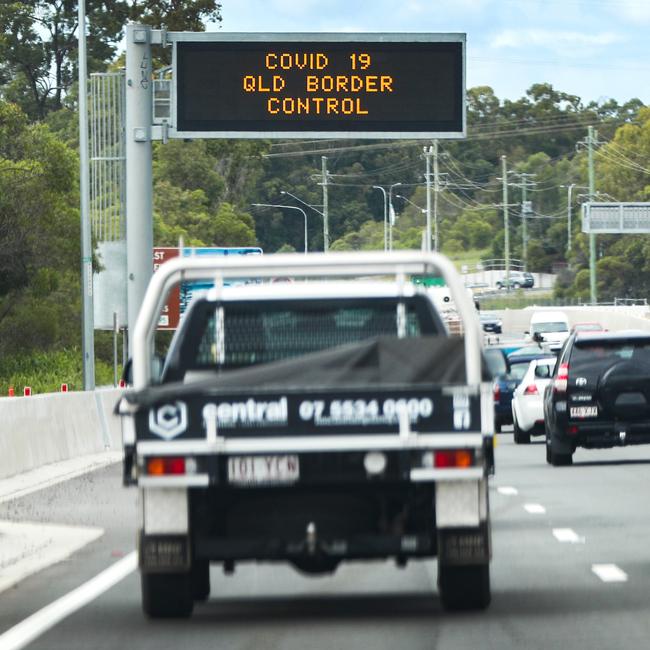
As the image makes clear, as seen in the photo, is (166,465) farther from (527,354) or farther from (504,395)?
(527,354)

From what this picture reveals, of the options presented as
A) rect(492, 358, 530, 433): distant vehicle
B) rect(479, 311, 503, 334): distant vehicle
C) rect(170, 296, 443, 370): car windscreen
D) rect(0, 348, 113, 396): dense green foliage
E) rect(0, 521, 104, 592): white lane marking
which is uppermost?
rect(170, 296, 443, 370): car windscreen

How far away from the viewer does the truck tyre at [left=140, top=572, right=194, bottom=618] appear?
11297mm

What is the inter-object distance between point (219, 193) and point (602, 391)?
87.7 metres

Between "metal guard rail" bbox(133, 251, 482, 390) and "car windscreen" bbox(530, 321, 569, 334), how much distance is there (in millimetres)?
83797

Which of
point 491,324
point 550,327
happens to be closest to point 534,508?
point 550,327

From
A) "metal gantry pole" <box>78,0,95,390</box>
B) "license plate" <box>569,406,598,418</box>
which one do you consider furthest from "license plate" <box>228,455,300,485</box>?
"metal gantry pole" <box>78,0,95,390</box>

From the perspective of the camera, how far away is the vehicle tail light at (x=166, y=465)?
1061cm

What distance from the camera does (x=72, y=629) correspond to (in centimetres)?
1118

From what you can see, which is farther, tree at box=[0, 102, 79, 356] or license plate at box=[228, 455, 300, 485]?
tree at box=[0, 102, 79, 356]

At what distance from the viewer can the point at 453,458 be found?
10.6 m

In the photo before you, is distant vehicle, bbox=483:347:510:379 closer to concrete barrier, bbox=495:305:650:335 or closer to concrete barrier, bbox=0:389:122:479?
concrete barrier, bbox=0:389:122:479

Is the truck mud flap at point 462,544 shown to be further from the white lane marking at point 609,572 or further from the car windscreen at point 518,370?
the car windscreen at point 518,370

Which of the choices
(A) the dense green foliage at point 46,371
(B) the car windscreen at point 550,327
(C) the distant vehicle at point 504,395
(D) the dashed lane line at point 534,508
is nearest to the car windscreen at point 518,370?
(C) the distant vehicle at point 504,395

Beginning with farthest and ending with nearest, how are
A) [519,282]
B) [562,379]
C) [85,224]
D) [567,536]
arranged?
[519,282], [85,224], [562,379], [567,536]
